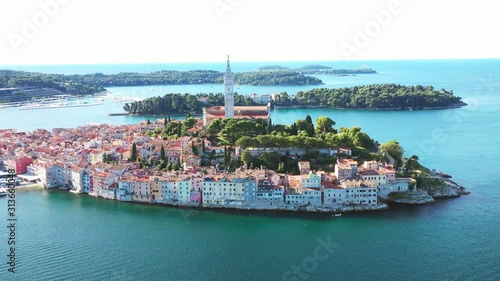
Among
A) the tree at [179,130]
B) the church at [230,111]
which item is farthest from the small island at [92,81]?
the tree at [179,130]

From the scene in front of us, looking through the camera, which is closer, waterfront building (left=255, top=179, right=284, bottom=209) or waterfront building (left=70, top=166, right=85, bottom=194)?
waterfront building (left=255, top=179, right=284, bottom=209)

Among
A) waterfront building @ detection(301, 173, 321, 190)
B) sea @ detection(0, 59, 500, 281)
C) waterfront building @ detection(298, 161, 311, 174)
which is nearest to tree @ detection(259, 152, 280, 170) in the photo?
waterfront building @ detection(298, 161, 311, 174)

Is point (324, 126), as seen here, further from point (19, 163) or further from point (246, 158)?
point (19, 163)

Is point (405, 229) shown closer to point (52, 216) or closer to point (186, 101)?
point (52, 216)

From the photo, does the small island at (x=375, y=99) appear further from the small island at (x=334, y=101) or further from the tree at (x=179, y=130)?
the tree at (x=179, y=130)

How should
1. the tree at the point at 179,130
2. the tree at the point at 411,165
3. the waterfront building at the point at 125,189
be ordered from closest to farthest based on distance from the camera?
the waterfront building at the point at 125,189 < the tree at the point at 411,165 < the tree at the point at 179,130

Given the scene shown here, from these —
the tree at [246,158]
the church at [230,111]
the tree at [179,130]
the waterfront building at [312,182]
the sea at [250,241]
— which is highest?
the church at [230,111]

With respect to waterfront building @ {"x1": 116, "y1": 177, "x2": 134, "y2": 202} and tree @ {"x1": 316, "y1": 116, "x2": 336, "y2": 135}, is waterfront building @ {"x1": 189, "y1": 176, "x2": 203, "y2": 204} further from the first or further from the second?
tree @ {"x1": 316, "y1": 116, "x2": 336, "y2": 135}

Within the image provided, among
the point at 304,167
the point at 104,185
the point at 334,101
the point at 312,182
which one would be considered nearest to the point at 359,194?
the point at 312,182

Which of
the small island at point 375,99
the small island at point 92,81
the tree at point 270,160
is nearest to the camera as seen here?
the tree at point 270,160

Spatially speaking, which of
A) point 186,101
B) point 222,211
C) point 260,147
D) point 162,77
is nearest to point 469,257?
point 222,211
